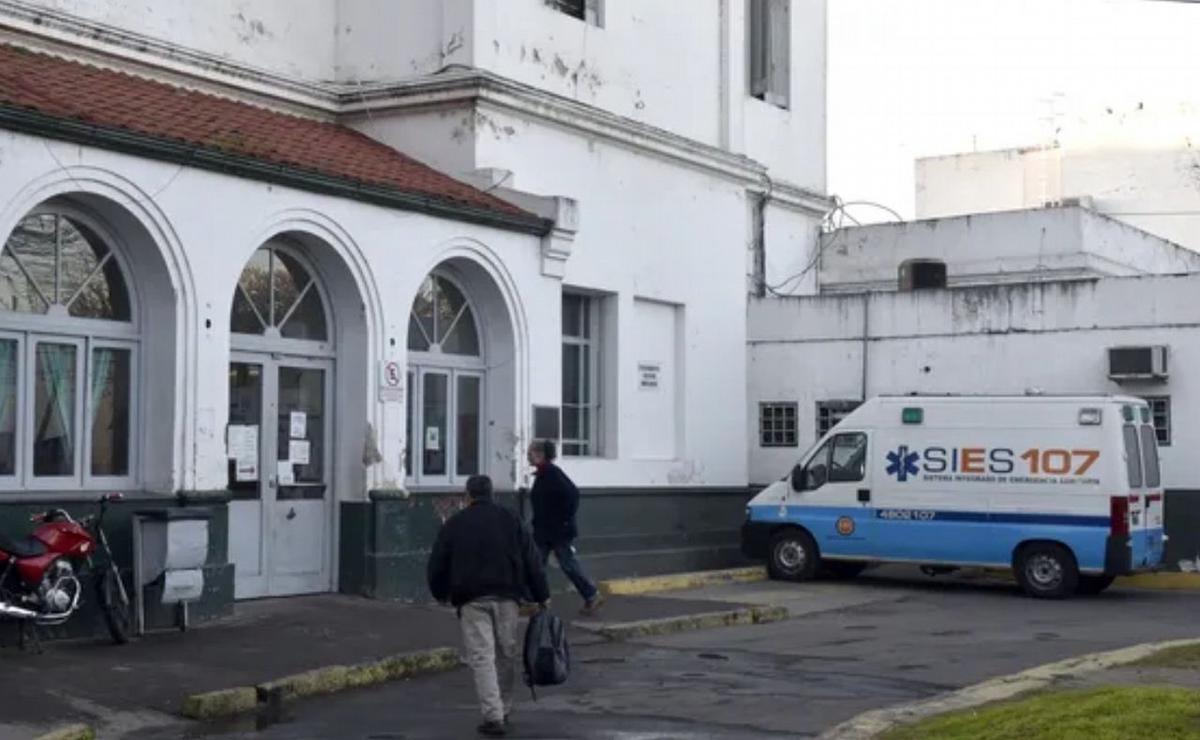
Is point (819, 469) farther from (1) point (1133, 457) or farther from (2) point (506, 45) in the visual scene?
(2) point (506, 45)

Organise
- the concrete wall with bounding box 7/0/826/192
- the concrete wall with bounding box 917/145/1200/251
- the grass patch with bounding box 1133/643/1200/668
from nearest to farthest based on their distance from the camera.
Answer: the grass patch with bounding box 1133/643/1200/668 < the concrete wall with bounding box 7/0/826/192 < the concrete wall with bounding box 917/145/1200/251

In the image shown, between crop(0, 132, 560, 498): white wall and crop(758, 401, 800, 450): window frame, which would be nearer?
crop(0, 132, 560, 498): white wall

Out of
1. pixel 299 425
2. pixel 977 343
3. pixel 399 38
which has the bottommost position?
pixel 299 425

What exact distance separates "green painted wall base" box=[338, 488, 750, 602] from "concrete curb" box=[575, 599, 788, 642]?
1.91 metres

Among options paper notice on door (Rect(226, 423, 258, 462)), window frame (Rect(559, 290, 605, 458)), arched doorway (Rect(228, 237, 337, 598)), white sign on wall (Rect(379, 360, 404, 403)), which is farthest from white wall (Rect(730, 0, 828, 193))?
paper notice on door (Rect(226, 423, 258, 462))

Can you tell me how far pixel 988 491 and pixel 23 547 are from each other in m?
11.8

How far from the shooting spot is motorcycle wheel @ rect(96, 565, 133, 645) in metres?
14.1

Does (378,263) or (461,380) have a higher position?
(378,263)

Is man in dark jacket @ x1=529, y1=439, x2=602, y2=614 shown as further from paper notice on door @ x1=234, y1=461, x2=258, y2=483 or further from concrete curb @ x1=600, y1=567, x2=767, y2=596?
paper notice on door @ x1=234, y1=461, x2=258, y2=483

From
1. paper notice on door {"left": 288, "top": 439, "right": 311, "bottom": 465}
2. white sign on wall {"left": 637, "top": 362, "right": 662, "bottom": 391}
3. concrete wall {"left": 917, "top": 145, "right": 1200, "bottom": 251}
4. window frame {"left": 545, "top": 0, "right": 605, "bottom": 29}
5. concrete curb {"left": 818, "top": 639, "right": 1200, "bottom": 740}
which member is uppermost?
concrete wall {"left": 917, "top": 145, "right": 1200, "bottom": 251}

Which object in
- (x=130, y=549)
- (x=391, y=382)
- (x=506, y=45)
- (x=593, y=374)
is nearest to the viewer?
(x=130, y=549)

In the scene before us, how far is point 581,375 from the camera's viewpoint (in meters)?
22.0

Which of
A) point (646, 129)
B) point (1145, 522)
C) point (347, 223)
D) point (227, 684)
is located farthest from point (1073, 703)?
point (646, 129)

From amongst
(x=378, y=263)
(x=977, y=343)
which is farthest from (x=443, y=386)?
(x=977, y=343)
